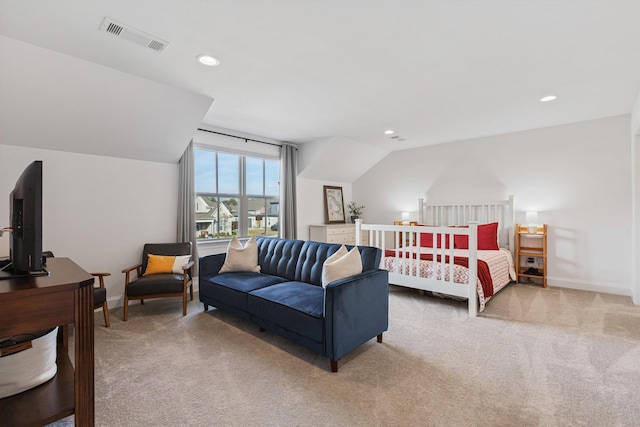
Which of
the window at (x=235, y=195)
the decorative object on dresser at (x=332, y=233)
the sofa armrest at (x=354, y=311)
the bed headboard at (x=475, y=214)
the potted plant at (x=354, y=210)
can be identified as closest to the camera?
the sofa armrest at (x=354, y=311)

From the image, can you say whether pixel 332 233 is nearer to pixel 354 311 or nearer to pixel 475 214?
pixel 475 214

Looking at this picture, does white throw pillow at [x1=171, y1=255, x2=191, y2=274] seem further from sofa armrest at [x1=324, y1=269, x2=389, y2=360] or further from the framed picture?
the framed picture

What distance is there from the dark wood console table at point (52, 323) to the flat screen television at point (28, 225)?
97mm

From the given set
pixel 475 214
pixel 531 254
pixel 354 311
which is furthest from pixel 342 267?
pixel 475 214

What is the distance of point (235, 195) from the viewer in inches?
201

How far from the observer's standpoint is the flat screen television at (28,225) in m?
1.25

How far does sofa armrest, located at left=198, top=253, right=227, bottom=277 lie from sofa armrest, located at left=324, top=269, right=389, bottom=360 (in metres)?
1.86

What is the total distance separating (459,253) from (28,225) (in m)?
4.20

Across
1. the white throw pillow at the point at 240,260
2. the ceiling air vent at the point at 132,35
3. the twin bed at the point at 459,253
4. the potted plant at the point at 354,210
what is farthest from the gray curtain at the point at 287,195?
the ceiling air vent at the point at 132,35

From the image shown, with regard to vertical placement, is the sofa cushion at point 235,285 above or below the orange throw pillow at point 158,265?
below

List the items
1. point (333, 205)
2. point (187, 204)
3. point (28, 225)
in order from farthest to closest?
point (333, 205)
point (187, 204)
point (28, 225)

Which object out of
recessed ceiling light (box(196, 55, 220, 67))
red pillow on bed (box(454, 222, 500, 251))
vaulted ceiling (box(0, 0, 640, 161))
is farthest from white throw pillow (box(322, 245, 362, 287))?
red pillow on bed (box(454, 222, 500, 251))

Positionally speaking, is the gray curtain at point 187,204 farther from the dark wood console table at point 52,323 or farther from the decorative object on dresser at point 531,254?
the decorative object on dresser at point 531,254

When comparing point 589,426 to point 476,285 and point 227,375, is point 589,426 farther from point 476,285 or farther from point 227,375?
point 227,375
